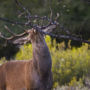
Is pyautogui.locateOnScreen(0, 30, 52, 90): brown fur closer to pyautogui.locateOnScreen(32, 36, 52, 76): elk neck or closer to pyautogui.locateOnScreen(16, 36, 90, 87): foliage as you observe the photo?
pyautogui.locateOnScreen(32, 36, 52, 76): elk neck

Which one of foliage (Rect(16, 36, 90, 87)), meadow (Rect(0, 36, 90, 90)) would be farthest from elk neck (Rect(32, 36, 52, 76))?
foliage (Rect(16, 36, 90, 87))

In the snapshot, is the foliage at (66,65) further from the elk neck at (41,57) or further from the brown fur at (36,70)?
the elk neck at (41,57)

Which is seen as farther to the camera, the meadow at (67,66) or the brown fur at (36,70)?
the meadow at (67,66)

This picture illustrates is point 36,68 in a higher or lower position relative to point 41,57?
lower

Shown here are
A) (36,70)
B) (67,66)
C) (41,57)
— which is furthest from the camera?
(67,66)

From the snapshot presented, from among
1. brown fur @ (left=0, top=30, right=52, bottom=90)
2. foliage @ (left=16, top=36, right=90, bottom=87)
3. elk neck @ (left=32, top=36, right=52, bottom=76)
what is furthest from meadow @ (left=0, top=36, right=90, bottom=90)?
elk neck @ (left=32, top=36, right=52, bottom=76)

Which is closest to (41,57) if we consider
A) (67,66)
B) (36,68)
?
(36,68)

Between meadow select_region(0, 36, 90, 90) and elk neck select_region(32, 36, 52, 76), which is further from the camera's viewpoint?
meadow select_region(0, 36, 90, 90)

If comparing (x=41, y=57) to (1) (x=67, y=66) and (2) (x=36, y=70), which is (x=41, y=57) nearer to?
(2) (x=36, y=70)

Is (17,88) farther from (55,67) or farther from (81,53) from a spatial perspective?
(81,53)

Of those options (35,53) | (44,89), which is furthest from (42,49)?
(44,89)

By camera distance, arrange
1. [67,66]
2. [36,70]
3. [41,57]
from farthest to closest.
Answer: [67,66], [36,70], [41,57]

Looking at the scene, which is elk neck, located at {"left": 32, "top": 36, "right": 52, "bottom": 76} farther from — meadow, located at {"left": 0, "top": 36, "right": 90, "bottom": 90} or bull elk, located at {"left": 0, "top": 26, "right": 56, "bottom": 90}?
meadow, located at {"left": 0, "top": 36, "right": 90, "bottom": 90}

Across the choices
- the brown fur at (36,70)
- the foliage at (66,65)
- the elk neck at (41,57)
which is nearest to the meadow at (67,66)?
the foliage at (66,65)
